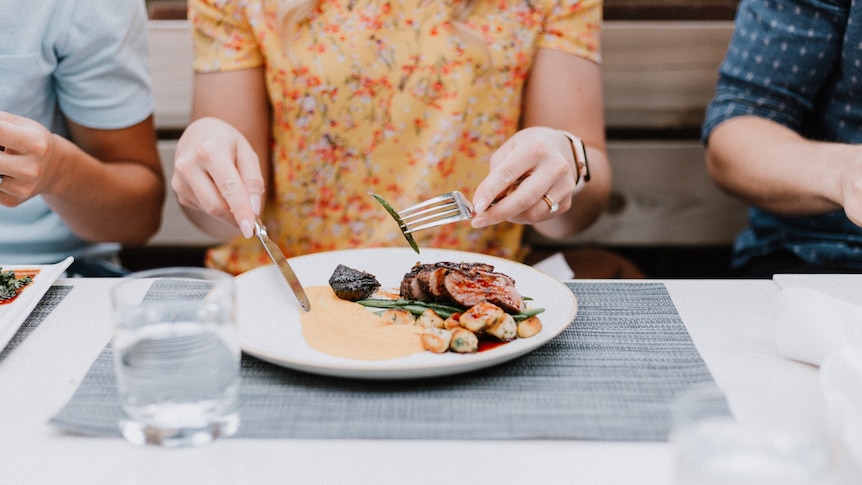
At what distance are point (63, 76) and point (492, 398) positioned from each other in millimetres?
1099

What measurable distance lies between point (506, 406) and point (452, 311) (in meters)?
0.19

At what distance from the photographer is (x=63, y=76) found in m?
1.47

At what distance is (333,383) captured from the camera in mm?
834

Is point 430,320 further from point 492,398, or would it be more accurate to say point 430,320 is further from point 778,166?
point 778,166

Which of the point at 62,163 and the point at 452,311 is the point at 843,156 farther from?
the point at 62,163

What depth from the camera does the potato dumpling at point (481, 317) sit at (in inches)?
34.0

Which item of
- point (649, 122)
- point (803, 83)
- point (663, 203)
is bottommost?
point (663, 203)

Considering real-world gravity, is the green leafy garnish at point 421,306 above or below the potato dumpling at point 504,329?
below

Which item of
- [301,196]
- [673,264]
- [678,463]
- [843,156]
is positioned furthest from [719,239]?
[678,463]

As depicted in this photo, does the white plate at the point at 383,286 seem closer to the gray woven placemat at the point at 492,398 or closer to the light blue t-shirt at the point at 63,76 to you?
the gray woven placemat at the point at 492,398

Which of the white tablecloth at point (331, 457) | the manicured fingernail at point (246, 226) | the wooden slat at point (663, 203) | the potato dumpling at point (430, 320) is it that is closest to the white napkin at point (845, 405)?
the white tablecloth at point (331, 457)

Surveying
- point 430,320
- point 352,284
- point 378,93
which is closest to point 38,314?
point 352,284

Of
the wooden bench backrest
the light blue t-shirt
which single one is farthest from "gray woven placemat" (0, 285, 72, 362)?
the wooden bench backrest

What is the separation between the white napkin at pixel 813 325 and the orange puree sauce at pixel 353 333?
0.40 meters
